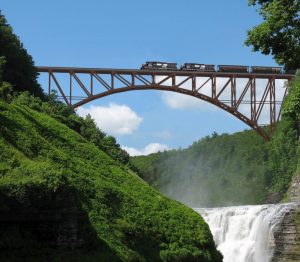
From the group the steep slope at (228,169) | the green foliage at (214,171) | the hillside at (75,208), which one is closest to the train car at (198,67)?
the steep slope at (228,169)

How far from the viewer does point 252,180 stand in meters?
67.8

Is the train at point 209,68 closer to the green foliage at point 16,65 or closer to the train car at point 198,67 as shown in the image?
the train car at point 198,67

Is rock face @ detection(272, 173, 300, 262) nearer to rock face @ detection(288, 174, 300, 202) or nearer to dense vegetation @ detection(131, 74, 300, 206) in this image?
rock face @ detection(288, 174, 300, 202)

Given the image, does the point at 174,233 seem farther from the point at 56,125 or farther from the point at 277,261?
the point at 277,261

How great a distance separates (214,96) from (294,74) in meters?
8.17

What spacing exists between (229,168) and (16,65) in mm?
45940

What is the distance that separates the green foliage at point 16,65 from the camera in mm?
32031

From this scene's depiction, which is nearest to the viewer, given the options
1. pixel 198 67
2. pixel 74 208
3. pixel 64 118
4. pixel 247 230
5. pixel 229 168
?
pixel 74 208

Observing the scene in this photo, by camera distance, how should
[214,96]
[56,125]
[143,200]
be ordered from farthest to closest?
1. [214,96]
2. [56,125]
3. [143,200]

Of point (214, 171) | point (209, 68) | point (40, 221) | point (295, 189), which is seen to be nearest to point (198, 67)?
point (209, 68)

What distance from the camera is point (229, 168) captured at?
2977 inches

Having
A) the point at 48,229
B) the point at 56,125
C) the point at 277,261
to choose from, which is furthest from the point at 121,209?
the point at 277,261

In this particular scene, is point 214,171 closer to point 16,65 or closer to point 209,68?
point 209,68

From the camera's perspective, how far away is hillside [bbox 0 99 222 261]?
489 inches
